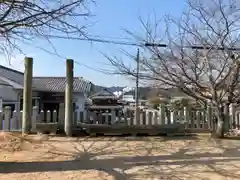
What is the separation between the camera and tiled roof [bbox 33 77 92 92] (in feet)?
94.2

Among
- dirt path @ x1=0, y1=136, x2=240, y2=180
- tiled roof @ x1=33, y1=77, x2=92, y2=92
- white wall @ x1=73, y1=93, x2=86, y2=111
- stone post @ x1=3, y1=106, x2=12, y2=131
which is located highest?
tiled roof @ x1=33, y1=77, x2=92, y2=92

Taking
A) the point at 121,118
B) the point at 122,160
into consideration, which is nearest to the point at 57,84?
the point at 121,118

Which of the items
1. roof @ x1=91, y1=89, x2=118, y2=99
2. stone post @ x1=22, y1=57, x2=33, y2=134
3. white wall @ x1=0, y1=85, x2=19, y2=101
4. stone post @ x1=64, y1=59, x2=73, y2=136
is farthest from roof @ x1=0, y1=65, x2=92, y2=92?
stone post @ x1=64, y1=59, x2=73, y2=136

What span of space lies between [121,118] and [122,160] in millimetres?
5099

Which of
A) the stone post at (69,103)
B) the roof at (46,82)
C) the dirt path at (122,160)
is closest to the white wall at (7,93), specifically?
the roof at (46,82)

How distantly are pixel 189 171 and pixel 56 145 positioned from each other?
162 inches

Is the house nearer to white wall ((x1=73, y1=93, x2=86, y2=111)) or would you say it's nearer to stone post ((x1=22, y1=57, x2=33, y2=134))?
white wall ((x1=73, y1=93, x2=86, y2=111))

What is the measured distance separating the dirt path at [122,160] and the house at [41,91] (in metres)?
15.1

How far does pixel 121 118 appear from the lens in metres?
12.8

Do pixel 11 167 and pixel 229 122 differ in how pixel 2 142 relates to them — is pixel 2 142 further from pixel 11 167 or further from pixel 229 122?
pixel 229 122

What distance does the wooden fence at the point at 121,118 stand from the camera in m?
12.1

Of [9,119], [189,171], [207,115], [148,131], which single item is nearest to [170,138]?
[148,131]

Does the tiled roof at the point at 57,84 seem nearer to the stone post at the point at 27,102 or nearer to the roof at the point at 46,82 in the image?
the roof at the point at 46,82

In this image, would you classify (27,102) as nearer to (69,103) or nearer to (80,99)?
(69,103)
